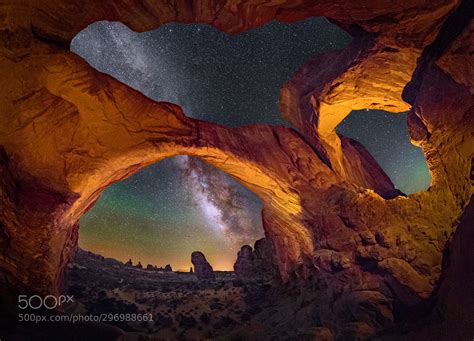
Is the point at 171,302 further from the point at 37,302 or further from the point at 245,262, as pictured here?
the point at 245,262

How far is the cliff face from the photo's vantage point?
7.52 m

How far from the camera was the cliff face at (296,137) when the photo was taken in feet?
24.7

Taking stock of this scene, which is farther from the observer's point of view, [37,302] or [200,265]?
[200,265]

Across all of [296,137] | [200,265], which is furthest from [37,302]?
[200,265]

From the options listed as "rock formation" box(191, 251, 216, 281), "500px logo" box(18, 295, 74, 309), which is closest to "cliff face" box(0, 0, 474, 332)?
"500px logo" box(18, 295, 74, 309)

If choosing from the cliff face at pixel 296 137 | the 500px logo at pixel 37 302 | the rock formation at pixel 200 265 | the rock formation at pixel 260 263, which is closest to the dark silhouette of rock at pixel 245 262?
the rock formation at pixel 260 263

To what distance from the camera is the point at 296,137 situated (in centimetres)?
1313

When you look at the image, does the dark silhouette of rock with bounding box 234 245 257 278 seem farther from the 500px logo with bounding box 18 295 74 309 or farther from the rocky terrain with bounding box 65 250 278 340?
the 500px logo with bounding box 18 295 74 309

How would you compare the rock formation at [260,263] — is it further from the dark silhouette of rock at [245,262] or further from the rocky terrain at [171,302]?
Answer: the rocky terrain at [171,302]

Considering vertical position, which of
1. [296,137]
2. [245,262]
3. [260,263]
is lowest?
[260,263]

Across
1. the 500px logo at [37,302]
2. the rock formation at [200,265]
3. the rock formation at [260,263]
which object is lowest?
the 500px logo at [37,302]

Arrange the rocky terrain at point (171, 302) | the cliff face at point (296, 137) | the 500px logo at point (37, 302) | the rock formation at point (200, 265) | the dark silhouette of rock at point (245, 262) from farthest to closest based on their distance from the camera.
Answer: the rock formation at point (200, 265) → the dark silhouette of rock at point (245, 262) → the rocky terrain at point (171, 302) → the 500px logo at point (37, 302) → the cliff face at point (296, 137)

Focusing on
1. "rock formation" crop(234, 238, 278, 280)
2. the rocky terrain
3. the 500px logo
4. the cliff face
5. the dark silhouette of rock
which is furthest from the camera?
the dark silhouette of rock

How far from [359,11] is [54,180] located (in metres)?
10.6
